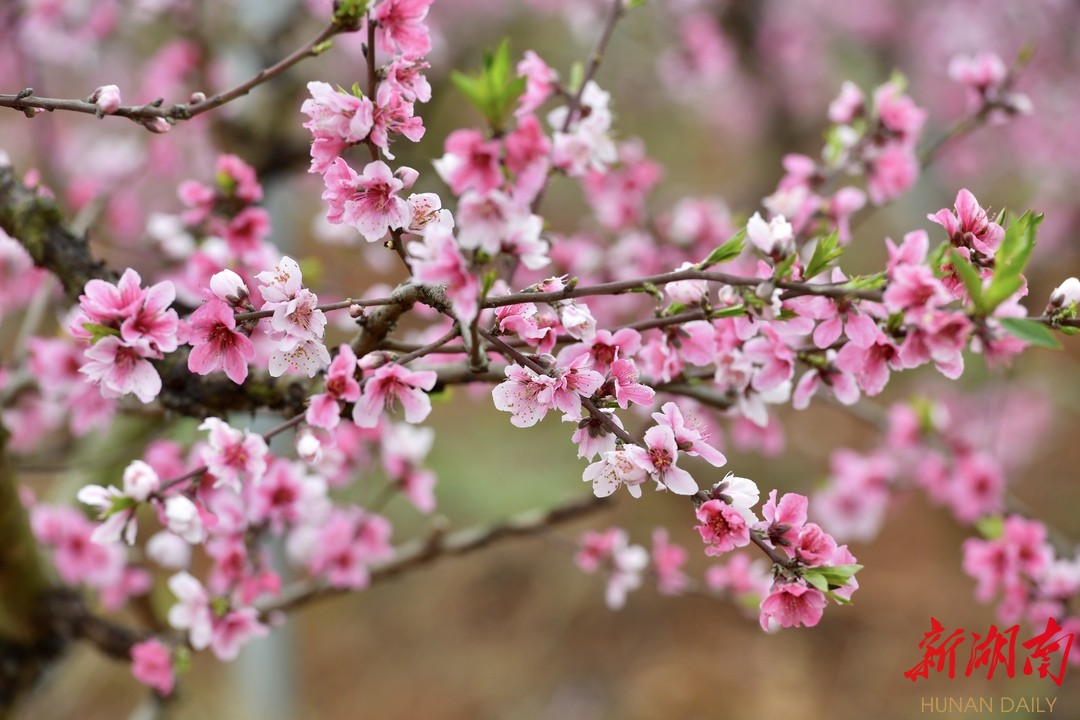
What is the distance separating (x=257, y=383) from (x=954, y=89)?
19.7ft

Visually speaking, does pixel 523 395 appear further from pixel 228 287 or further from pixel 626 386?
pixel 228 287

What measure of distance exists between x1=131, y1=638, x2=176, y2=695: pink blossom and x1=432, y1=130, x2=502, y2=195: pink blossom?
1267 mm

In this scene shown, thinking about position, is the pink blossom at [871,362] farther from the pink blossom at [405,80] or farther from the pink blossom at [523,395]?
the pink blossom at [405,80]

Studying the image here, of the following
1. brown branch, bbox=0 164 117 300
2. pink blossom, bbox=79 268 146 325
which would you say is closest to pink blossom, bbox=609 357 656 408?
pink blossom, bbox=79 268 146 325

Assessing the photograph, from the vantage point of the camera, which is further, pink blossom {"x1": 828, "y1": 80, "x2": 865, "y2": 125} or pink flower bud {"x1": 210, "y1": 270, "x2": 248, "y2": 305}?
pink blossom {"x1": 828, "y1": 80, "x2": 865, "y2": 125}

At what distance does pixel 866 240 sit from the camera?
24.7 feet

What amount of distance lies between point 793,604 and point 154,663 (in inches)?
A: 50.5

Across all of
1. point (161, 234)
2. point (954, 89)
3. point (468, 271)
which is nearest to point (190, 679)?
point (161, 234)

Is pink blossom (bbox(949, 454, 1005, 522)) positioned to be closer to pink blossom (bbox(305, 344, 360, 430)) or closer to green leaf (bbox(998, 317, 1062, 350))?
green leaf (bbox(998, 317, 1062, 350))

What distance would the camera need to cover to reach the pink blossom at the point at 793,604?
3.11ft

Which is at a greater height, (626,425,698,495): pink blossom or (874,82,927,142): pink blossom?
(874,82,927,142): pink blossom

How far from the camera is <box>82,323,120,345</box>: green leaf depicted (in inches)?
36.8

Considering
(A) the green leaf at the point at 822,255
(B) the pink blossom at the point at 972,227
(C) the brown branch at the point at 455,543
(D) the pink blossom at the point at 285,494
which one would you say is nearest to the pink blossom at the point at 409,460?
(C) the brown branch at the point at 455,543

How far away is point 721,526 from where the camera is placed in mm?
969
